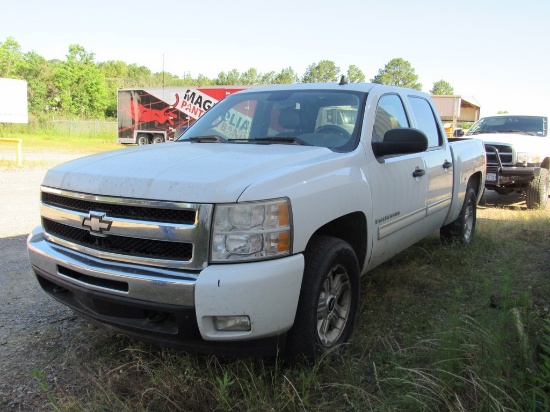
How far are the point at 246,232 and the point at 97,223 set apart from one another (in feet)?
2.74

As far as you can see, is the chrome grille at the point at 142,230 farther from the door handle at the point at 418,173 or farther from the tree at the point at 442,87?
the tree at the point at 442,87

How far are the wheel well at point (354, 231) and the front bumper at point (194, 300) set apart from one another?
2.37ft

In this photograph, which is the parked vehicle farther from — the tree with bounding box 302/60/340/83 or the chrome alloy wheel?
the tree with bounding box 302/60/340/83

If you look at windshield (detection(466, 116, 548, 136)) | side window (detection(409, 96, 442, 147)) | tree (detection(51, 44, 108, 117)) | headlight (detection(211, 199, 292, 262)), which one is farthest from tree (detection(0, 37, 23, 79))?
headlight (detection(211, 199, 292, 262))

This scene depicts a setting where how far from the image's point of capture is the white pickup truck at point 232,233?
231 centimetres

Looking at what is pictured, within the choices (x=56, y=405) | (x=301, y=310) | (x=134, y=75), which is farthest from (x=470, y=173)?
(x=134, y=75)

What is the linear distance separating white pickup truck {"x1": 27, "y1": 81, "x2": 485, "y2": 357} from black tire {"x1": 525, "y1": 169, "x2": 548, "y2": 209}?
22.4 feet

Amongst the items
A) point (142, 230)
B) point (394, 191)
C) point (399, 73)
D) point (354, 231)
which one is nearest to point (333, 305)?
point (354, 231)

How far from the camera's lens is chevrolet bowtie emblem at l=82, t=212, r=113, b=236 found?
8.26ft

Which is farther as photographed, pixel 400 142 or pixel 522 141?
pixel 522 141

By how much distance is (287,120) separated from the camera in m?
3.78

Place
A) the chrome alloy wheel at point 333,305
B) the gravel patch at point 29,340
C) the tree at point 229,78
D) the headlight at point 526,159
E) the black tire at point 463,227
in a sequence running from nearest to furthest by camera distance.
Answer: the gravel patch at point 29,340 < the chrome alloy wheel at point 333,305 < the black tire at point 463,227 < the headlight at point 526,159 < the tree at point 229,78

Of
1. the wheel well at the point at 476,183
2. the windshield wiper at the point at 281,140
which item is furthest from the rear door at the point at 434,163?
the windshield wiper at the point at 281,140

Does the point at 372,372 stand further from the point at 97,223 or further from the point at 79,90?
the point at 79,90
